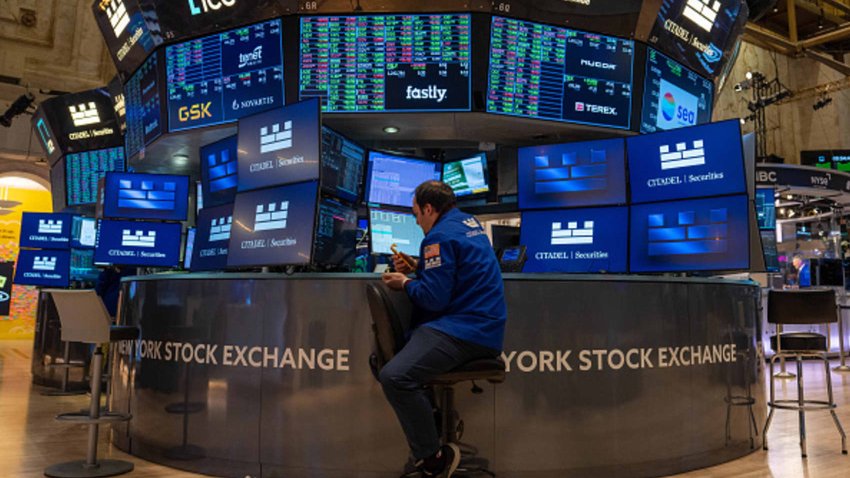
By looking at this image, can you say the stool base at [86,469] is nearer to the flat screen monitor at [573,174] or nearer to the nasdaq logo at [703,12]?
the flat screen monitor at [573,174]

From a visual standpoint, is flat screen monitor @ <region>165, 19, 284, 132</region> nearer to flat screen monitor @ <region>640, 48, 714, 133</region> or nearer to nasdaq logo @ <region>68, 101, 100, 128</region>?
flat screen monitor @ <region>640, 48, 714, 133</region>

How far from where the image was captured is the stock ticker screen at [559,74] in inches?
182

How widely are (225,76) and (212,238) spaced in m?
1.36

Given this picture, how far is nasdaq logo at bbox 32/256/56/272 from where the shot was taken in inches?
294

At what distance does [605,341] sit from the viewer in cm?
327

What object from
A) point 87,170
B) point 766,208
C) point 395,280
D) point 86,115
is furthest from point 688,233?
point 86,115

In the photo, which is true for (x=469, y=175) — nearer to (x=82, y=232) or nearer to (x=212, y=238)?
(x=212, y=238)

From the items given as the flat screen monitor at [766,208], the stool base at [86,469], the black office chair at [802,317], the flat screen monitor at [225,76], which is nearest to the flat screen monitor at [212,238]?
the flat screen monitor at [225,76]

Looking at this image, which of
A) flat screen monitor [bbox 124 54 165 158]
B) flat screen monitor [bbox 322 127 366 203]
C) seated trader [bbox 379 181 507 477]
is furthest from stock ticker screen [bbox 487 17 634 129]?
flat screen monitor [bbox 124 54 165 158]

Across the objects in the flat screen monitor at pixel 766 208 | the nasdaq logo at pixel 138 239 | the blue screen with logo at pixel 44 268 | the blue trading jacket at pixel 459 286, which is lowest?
the blue trading jacket at pixel 459 286

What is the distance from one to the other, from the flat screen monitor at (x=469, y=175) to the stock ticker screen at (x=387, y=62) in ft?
2.47

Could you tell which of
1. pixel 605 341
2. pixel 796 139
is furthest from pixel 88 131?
pixel 796 139

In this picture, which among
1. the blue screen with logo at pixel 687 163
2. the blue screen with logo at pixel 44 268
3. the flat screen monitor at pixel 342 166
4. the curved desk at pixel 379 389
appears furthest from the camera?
the blue screen with logo at pixel 44 268

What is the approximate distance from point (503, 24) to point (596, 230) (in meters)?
1.59
